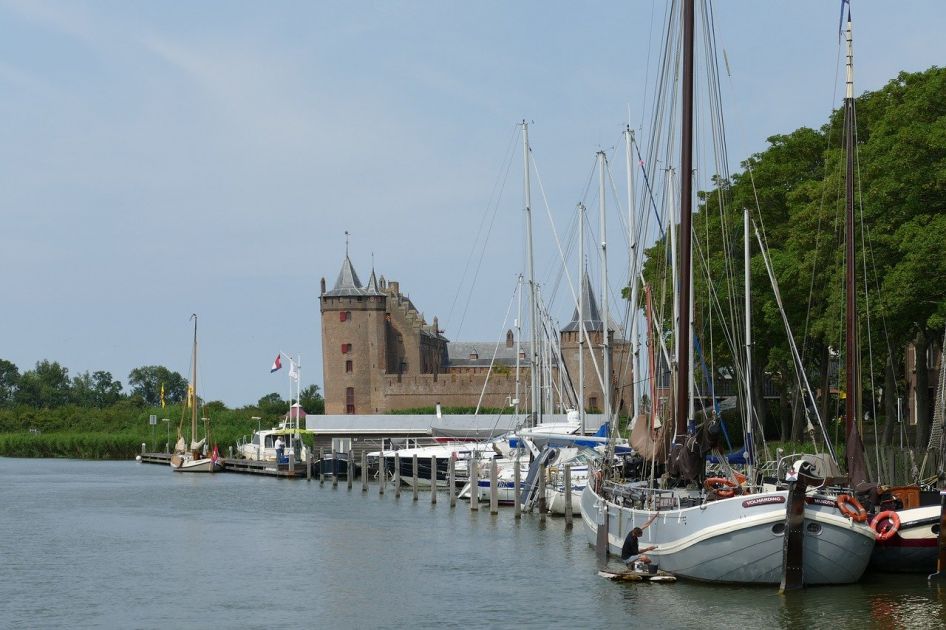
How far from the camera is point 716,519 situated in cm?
2820

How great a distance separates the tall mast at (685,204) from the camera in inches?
1230

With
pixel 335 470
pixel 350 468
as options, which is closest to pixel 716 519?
pixel 350 468

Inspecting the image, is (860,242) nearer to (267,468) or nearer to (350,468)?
(350,468)

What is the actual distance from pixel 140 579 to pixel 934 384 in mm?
46829

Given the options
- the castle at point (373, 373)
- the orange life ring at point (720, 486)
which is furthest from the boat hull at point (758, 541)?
the castle at point (373, 373)

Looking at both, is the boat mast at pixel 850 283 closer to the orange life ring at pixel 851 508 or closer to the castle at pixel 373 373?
the orange life ring at pixel 851 508

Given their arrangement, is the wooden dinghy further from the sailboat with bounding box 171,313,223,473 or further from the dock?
the sailboat with bounding box 171,313,223,473

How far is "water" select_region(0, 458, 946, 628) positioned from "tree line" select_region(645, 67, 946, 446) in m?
9.25

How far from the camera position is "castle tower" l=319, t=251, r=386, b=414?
127m

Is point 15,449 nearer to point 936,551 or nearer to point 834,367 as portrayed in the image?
point 834,367

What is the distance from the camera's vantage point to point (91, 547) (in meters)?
43.1

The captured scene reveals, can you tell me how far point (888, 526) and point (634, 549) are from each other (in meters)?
5.50

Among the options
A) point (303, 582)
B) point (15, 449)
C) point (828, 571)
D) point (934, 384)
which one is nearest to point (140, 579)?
point (303, 582)

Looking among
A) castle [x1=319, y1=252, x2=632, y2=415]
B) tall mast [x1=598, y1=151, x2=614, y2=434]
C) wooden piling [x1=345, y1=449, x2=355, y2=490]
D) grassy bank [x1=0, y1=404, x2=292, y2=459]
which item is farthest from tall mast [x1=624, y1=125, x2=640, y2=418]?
castle [x1=319, y1=252, x2=632, y2=415]
